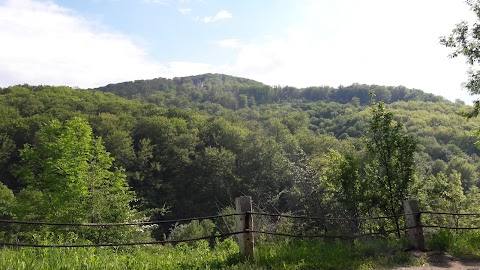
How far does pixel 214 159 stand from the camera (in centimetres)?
6100

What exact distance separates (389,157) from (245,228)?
7872mm

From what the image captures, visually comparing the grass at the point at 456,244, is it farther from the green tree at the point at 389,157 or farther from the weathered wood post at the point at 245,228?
the green tree at the point at 389,157

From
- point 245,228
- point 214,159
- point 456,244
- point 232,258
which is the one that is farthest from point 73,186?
point 214,159

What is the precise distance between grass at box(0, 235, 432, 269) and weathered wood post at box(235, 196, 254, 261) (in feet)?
0.51

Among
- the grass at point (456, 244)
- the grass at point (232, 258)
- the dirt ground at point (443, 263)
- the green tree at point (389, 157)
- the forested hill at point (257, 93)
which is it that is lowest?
the dirt ground at point (443, 263)

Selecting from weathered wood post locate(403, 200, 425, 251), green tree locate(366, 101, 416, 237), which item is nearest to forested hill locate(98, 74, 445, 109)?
green tree locate(366, 101, 416, 237)

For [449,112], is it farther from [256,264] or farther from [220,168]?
[256,264]

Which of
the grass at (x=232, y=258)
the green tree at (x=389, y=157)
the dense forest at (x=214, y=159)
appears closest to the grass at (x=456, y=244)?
the grass at (x=232, y=258)

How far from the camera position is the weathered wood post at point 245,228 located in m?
6.21

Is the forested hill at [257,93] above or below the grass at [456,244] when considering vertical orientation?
above

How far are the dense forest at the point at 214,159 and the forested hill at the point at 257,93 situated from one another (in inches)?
49.5

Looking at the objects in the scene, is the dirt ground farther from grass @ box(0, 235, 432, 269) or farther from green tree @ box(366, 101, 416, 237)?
green tree @ box(366, 101, 416, 237)

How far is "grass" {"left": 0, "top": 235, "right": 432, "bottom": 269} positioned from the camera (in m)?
5.22

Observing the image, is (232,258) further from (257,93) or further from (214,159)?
(257,93)
